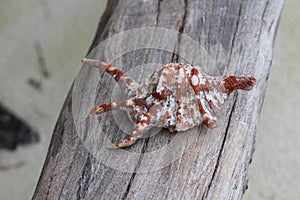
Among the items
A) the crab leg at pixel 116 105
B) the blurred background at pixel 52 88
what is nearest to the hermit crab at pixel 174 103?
the crab leg at pixel 116 105

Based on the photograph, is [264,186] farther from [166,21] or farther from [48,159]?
[48,159]

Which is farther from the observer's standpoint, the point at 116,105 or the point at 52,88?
the point at 52,88

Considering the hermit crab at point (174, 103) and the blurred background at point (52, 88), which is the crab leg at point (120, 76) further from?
the blurred background at point (52, 88)

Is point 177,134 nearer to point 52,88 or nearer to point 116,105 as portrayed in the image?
point 116,105

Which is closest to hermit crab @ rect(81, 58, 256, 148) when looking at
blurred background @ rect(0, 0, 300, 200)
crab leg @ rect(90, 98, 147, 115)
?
crab leg @ rect(90, 98, 147, 115)

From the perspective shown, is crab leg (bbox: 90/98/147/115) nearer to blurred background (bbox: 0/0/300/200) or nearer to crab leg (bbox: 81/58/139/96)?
crab leg (bbox: 81/58/139/96)

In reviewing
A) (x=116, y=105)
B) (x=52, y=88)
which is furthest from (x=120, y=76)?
(x=52, y=88)

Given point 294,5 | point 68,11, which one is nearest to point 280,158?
point 294,5
